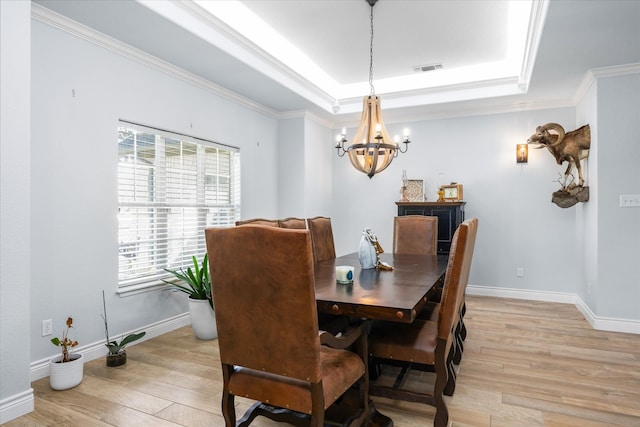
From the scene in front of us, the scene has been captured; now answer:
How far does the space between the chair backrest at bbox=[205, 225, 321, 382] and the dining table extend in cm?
41

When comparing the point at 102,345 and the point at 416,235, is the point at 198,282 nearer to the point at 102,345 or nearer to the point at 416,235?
the point at 102,345

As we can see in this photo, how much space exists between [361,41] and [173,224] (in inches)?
106

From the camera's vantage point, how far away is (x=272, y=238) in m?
1.50

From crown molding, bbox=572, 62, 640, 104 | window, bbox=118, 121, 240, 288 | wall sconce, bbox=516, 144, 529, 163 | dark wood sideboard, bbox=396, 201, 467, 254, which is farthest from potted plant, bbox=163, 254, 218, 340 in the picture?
crown molding, bbox=572, 62, 640, 104

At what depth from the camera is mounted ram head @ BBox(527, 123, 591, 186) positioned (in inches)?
164

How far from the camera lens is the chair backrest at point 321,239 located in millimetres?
3470

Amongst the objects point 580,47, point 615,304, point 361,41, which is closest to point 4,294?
point 361,41

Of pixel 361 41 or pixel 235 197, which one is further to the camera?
pixel 235 197

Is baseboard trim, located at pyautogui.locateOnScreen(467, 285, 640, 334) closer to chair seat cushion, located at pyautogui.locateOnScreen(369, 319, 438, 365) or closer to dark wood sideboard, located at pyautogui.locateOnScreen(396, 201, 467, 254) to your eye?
dark wood sideboard, located at pyautogui.locateOnScreen(396, 201, 467, 254)

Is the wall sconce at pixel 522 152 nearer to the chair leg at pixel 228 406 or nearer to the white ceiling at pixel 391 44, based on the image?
the white ceiling at pixel 391 44

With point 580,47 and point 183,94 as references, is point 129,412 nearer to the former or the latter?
point 183,94

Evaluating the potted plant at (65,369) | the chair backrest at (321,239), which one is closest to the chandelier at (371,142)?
the chair backrest at (321,239)

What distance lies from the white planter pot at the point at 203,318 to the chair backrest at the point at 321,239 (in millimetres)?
1089

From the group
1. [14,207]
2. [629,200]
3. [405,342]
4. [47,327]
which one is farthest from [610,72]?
[47,327]
